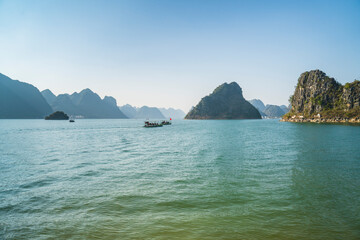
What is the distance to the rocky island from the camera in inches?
5738

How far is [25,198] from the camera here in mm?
15602

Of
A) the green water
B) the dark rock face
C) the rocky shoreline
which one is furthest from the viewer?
the dark rock face

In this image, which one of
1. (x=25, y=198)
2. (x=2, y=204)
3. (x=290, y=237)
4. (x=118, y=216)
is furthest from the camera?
(x=25, y=198)

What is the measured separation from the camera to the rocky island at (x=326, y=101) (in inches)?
5738

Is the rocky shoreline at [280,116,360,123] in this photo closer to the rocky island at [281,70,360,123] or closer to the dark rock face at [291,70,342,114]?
the rocky island at [281,70,360,123]

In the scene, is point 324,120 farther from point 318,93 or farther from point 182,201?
point 182,201

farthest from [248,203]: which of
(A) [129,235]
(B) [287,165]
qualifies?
Answer: (B) [287,165]

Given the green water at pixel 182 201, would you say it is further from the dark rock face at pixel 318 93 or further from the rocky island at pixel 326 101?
the dark rock face at pixel 318 93

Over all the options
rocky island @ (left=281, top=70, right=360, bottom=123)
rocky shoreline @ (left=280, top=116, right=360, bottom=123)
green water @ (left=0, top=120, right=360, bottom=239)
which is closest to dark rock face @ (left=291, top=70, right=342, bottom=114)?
rocky island @ (left=281, top=70, right=360, bottom=123)

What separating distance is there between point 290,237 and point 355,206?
7.44 meters

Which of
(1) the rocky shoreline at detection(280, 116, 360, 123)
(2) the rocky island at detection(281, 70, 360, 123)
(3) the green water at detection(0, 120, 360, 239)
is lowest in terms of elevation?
(3) the green water at detection(0, 120, 360, 239)

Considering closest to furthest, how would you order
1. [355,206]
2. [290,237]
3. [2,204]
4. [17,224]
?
[290,237] < [17,224] < [355,206] < [2,204]

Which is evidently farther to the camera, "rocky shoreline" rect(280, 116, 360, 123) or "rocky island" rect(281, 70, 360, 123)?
"rocky island" rect(281, 70, 360, 123)

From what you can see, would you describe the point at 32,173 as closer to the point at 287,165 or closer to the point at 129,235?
the point at 129,235
